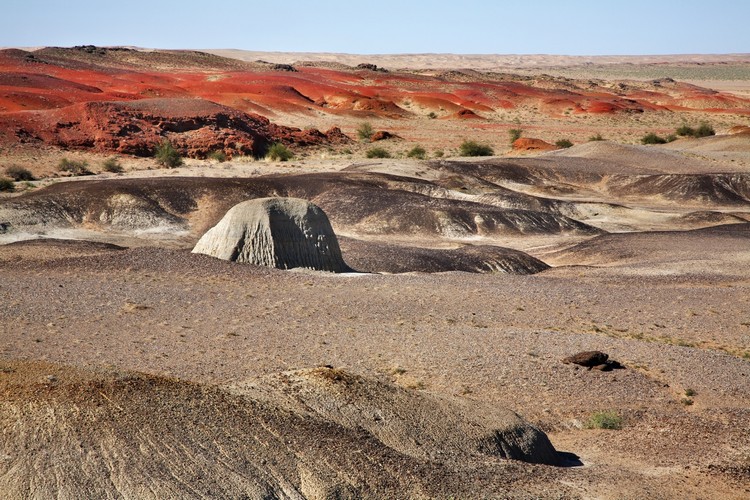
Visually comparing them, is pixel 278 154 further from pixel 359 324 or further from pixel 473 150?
pixel 359 324

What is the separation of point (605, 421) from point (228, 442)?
5.49 metres

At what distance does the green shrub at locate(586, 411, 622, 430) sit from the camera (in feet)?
38.0

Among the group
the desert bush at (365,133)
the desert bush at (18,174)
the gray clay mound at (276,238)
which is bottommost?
the desert bush at (365,133)

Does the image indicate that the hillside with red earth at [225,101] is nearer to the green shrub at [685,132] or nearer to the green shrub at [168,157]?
the green shrub at [168,157]

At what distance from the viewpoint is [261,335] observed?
47.3 ft

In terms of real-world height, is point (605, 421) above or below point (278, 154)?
above

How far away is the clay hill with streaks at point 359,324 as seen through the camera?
765cm

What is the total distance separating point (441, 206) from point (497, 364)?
57.1ft

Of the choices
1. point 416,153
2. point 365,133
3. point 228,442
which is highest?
point 228,442

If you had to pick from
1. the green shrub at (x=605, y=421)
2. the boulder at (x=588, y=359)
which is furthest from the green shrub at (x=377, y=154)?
the green shrub at (x=605, y=421)

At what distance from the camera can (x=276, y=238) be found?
20.2m

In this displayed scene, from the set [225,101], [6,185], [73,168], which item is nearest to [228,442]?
[6,185]

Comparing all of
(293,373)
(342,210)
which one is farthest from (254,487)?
(342,210)

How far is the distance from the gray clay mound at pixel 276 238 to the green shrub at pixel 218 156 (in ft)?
73.9
